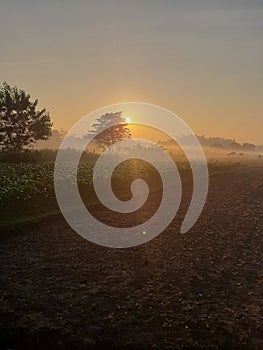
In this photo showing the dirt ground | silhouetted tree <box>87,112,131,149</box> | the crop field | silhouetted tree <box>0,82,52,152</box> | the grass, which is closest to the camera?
the dirt ground

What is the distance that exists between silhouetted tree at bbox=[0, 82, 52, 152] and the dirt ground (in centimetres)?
3594

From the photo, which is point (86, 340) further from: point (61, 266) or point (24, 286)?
point (61, 266)

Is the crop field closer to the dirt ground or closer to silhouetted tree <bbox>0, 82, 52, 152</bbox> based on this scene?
the dirt ground

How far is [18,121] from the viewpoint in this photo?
5362 centimetres

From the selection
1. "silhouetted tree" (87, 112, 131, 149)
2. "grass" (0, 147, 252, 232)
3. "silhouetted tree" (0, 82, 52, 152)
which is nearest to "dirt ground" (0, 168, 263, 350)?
"grass" (0, 147, 252, 232)

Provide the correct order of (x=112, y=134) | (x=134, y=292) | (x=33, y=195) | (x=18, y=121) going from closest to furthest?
(x=134, y=292), (x=33, y=195), (x=18, y=121), (x=112, y=134)

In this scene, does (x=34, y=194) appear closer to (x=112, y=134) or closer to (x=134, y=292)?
(x=134, y=292)

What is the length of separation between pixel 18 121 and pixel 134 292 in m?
45.5

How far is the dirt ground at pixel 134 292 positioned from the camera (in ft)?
29.2

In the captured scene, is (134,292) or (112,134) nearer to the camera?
(134,292)

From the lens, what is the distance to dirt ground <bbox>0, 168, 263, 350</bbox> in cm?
891

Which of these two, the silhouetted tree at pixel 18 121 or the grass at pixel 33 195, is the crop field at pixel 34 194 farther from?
the silhouetted tree at pixel 18 121

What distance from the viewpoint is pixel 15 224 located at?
19.0m

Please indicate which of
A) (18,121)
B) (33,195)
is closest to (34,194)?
(33,195)
